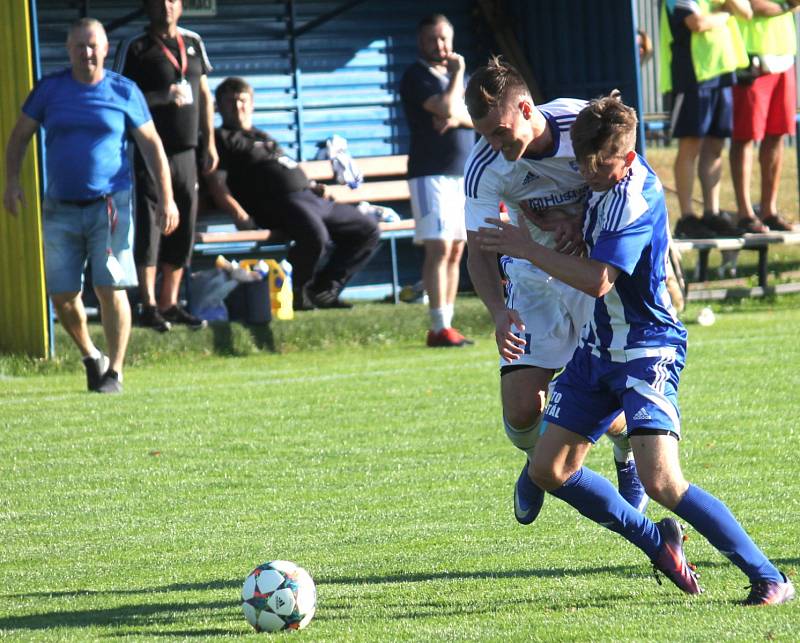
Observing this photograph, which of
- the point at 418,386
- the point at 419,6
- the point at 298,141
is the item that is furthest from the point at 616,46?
the point at 418,386

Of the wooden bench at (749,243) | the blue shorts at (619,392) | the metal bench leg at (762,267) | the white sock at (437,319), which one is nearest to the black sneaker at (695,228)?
the wooden bench at (749,243)

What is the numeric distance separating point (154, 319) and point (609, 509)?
24.4 ft

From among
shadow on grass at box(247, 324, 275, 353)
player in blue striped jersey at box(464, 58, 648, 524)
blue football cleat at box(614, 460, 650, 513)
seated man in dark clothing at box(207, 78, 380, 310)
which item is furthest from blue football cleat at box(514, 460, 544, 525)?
seated man in dark clothing at box(207, 78, 380, 310)

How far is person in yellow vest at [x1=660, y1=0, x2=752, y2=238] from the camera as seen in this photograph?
13.5 meters

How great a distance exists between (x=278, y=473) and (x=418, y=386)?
266 cm

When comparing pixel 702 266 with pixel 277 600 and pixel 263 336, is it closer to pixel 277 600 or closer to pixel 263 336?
pixel 263 336

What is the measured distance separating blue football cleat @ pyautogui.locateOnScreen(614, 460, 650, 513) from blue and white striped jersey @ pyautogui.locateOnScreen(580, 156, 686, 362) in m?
1.17

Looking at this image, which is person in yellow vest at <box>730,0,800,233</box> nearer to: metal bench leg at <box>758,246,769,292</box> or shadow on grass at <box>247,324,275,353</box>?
metal bench leg at <box>758,246,769,292</box>

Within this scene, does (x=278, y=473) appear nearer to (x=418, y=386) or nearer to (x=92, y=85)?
(x=418, y=386)

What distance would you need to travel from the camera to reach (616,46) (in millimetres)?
14938

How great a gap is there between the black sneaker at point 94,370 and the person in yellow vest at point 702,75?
5.75 m

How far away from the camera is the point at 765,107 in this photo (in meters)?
14.1

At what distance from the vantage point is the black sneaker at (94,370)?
10594 millimetres

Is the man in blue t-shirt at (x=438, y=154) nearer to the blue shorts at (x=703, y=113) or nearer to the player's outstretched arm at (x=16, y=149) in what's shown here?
the blue shorts at (x=703, y=113)
